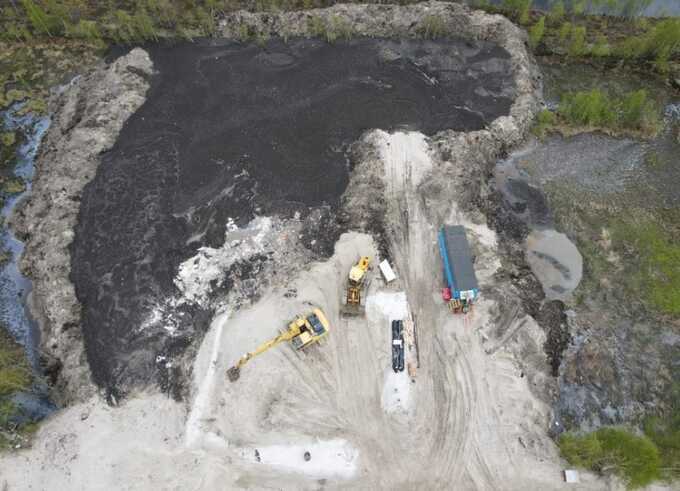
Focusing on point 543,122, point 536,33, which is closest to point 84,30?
point 536,33

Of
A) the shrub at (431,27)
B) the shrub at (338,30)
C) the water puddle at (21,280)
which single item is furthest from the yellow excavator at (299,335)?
the shrub at (431,27)

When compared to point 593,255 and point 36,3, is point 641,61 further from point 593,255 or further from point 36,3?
point 36,3

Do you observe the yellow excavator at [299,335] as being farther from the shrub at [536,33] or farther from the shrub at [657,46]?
the shrub at [657,46]

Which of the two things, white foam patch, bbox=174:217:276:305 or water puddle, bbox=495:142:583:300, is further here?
water puddle, bbox=495:142:583:300

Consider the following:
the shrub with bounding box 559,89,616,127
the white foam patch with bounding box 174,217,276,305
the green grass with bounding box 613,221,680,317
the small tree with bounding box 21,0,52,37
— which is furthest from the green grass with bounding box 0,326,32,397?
the shrub with bounding box 559,89,616,127

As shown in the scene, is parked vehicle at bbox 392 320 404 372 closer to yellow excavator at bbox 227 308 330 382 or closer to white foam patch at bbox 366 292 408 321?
white foam patch at bbox 366 292 408 321

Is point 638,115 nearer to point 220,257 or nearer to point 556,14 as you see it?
point 556,14

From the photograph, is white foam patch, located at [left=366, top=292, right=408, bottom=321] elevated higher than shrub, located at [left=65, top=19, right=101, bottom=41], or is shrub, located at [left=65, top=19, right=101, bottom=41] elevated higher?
shrub, located at [left=65, top=19, right=101, bottom=41]
